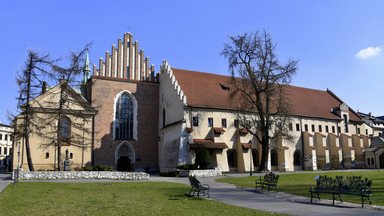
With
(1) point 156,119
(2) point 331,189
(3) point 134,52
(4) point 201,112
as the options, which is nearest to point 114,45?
(3) point 134,52

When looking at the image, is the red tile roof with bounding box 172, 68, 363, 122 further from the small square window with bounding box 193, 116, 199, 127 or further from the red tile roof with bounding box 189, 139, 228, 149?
the red tile roof with bounding box 189, 139, 228, 149

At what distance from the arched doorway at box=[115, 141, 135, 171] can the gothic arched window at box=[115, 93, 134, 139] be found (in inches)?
53.3

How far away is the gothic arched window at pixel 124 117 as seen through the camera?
43.2m

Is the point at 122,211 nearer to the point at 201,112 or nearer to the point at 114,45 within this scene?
the point at 201,112

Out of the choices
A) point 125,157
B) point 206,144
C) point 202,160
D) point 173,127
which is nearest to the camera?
point 202,160

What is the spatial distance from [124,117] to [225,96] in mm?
14157

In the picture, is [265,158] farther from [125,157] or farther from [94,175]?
[94,175]

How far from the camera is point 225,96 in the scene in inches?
1727

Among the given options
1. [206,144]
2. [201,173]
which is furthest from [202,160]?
[206,144]

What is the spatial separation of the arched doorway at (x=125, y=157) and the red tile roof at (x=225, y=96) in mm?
10964

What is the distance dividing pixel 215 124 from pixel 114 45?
1788cm

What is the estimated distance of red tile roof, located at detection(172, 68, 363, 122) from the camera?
136 feet

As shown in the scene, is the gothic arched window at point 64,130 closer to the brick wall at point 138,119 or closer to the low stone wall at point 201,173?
the brick wall at point 138,119

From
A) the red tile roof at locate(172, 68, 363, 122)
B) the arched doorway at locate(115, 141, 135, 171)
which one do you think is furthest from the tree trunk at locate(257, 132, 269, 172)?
A: the arched doorway at locate(115, 141, 135, 171)
